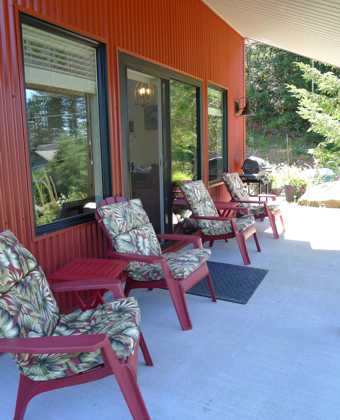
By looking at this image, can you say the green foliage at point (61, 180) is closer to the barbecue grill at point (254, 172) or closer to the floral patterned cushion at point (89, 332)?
the floral patterned cushion at point (89, 332)

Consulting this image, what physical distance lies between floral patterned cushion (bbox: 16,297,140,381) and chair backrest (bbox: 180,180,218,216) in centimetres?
234

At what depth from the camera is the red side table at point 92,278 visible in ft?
7.24

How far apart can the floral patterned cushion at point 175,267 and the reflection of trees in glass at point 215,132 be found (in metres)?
3.07

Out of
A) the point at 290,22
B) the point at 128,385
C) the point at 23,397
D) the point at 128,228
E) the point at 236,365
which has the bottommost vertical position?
the point at 236,365

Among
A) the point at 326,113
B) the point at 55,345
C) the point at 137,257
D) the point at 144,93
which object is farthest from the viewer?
the point at 326,113

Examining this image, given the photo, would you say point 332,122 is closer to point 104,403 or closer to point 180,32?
point 180,32

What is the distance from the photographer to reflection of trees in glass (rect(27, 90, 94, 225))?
9.29 feet

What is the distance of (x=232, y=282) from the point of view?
12.1 feet

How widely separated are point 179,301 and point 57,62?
1.98 m

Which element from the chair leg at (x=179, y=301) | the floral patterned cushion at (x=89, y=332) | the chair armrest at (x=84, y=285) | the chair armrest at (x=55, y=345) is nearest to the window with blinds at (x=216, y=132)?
the chair leg at (x=179, y=301)

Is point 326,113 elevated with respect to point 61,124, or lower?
elevated

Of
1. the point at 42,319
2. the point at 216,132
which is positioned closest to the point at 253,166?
the point at 216,132

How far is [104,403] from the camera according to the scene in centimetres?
198

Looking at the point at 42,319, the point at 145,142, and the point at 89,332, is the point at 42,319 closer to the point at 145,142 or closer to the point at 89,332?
the point at 89,332
